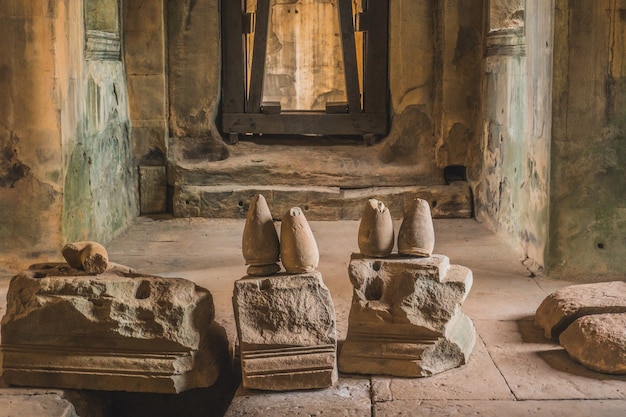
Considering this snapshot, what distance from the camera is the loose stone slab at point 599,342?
438cm

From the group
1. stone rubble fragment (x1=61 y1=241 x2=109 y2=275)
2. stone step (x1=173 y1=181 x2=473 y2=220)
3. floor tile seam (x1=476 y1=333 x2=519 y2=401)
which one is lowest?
floor tile seam (x1=476 y1=333 x2=519 y2=401)

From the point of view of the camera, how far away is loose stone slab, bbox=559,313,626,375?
4383 millimetres

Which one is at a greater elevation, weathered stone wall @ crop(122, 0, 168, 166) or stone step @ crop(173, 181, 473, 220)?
weathered stone wall @ crop(122, 0, 168, 166)

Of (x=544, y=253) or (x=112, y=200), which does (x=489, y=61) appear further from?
(x=112, y=200)

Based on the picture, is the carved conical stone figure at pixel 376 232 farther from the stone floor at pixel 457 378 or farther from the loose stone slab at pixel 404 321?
the stone floor at pixel 457 378

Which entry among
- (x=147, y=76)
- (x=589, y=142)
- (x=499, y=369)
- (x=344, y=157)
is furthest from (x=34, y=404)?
(x=344, y=157)

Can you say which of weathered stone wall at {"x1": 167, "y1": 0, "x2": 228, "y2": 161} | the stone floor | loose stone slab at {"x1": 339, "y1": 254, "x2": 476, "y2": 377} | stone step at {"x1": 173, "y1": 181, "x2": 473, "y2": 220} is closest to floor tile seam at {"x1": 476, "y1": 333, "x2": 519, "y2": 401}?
the stone floor

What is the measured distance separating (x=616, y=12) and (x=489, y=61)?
1994mm

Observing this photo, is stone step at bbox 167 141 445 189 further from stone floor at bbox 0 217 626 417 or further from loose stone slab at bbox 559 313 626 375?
loose stone slab at bbox 559 313 626 375

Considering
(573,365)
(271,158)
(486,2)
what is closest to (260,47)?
(271,158)

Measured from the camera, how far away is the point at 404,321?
4473 millimetres

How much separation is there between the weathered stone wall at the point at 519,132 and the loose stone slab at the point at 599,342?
159 centimetres

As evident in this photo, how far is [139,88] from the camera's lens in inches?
333

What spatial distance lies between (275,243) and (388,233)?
21.4 inches
